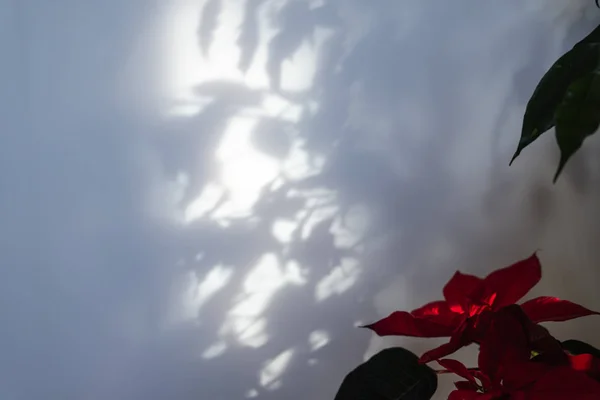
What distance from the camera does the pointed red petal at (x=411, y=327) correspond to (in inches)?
26.5

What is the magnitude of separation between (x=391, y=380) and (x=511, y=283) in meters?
0.20

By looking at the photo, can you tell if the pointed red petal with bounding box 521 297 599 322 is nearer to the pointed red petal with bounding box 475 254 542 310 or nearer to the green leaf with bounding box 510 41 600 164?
the pointed red petal with bounding box 475 254 542 310

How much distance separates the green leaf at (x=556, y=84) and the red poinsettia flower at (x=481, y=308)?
6.2 inches

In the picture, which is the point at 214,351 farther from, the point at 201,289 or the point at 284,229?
the point at 284,229

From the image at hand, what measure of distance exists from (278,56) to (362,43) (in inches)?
6.0

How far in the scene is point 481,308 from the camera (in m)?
0.67

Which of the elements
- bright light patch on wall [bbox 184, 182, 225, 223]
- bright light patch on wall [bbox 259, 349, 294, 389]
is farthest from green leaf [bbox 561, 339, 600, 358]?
bright light patch on wall [bbox 184, 182, 225, 223]

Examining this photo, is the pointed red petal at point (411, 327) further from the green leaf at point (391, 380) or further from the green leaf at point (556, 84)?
the green leaf at point (556, 84)

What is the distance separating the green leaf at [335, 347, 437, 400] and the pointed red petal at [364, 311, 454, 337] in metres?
0.06

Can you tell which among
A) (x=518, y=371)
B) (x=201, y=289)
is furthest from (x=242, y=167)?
(x=518, y=371)

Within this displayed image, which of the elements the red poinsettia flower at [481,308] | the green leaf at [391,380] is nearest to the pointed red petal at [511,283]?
the red poinsettia flower at [481,308]

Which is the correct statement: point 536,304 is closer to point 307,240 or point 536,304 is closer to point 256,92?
point 307,240

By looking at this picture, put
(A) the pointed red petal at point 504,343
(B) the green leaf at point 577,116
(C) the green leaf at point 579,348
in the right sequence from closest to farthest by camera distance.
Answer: (B) the green leaf at point 577,116, (A) the pointed red petal at point 504,343, (C) the green leaf at point 579,348

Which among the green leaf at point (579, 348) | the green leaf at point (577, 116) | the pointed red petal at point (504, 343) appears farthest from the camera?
the green leaf at point (579, 348)
